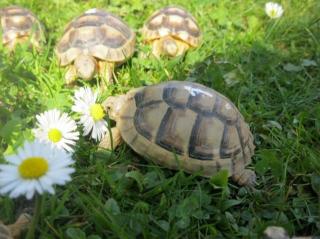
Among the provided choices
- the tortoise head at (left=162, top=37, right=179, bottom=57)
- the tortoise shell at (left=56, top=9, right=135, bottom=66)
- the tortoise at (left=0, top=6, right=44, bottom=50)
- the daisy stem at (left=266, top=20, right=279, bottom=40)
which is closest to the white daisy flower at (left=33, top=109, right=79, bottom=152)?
the tortoise shell at (left=56, top=9, right=135, bottom=66)

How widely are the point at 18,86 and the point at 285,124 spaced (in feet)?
5.64

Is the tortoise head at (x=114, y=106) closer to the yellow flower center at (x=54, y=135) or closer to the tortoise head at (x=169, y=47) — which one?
the yellow flower center at (x=54, y=135)

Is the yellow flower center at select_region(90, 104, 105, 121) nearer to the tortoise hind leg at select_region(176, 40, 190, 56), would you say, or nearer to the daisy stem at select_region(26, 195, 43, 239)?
the daisy stem at select_region(26, 195, 43, 239)

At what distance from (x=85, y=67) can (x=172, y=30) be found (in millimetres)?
1015

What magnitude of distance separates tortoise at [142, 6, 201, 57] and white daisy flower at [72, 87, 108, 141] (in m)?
1.21

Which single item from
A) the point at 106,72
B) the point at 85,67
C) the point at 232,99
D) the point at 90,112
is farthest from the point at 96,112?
the point at 232,99

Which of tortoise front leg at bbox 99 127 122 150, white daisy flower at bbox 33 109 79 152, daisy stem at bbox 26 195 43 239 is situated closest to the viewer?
daisy stem at bbox 26 195 43 239

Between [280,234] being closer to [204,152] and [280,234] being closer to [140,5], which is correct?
[204,152]

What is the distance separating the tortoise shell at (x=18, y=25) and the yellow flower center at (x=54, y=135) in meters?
1.42

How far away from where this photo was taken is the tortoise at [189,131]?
2.42m

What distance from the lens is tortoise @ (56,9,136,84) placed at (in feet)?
10.6

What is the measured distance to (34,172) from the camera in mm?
1525

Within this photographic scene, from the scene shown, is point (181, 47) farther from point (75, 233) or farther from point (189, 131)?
point (75, 233)

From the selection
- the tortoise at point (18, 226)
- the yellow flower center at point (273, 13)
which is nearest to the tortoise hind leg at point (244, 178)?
the tortoise at point (18, 226)
